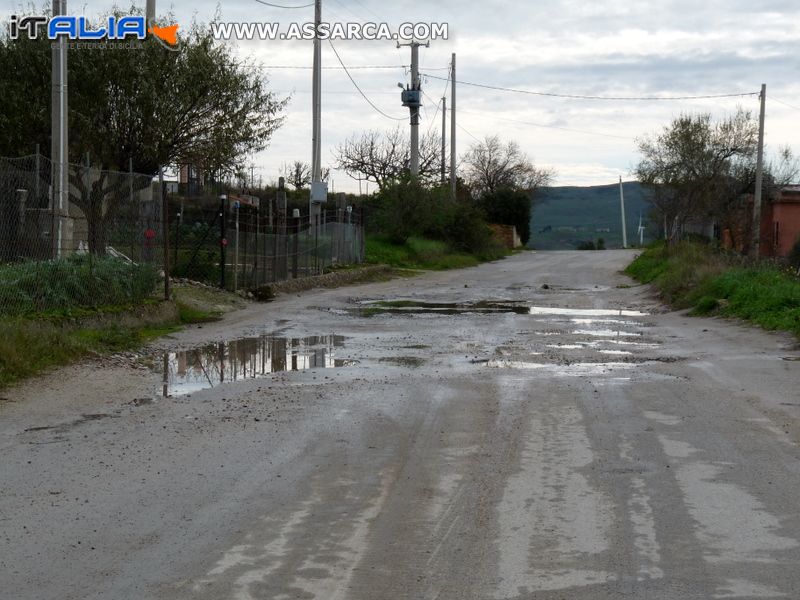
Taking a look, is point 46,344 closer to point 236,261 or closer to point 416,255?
point 236,261

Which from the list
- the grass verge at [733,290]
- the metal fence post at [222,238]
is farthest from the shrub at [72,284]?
the grass verge at [733,290]

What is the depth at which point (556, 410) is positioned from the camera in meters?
9.55

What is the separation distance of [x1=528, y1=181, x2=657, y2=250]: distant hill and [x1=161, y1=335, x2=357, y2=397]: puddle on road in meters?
100

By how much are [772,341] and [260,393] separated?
332 inches

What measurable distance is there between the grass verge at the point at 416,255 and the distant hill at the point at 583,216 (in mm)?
68716

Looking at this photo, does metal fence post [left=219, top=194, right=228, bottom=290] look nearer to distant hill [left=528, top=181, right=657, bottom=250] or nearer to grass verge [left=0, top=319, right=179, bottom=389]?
grass verge [left=0, top=319, right=179, bottom=389]

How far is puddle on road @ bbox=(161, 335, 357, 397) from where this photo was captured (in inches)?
456

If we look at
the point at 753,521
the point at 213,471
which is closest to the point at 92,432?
the point at 213,471

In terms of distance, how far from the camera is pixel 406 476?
7.02 metres

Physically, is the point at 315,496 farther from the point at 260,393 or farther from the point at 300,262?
the point at 300,262

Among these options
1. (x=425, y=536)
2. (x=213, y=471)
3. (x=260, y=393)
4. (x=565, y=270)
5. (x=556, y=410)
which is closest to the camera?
(x=425, y=536)

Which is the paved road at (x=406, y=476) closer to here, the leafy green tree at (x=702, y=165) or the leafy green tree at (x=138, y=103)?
the leafy green tree at (x=138, y=103)

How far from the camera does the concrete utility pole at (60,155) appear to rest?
15648 millimetres

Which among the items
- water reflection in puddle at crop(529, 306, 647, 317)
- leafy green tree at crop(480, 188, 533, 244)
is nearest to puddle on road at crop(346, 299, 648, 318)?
water reflection in puddle at crop(529, 306, 647, 317)
